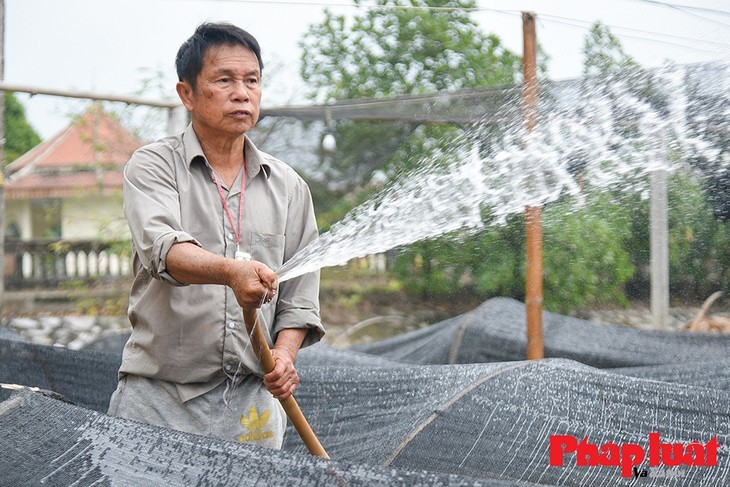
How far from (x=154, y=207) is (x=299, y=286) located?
1.52ft

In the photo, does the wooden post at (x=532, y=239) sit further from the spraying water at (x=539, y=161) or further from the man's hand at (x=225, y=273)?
the man's hand at (x=225, y=273)

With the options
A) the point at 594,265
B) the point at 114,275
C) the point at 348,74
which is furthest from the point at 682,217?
the point at 114,275

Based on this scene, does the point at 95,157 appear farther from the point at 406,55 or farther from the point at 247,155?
the point at 247,155

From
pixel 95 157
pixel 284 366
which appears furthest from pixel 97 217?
pixel 284 366

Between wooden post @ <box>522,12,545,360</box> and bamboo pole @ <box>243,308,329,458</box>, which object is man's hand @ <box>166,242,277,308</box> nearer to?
bamboo pole @ <box>243,308,329,458</box>

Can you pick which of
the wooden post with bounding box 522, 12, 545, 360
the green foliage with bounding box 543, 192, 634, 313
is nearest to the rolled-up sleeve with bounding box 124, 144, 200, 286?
the wooden post with bounding box 522, 12, 545, 360

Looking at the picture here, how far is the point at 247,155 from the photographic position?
2.21 m

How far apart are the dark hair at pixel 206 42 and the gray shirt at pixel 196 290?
6.4 inches

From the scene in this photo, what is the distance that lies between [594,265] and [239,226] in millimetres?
5448

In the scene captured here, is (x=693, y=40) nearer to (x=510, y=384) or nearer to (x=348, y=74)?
(x=510, y=384)

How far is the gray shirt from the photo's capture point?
2.03m

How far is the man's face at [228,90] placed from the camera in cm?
205

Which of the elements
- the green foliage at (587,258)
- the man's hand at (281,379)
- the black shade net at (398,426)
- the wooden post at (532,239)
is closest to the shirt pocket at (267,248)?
the man's hand at (281,379)

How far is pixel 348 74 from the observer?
23.8 feet
